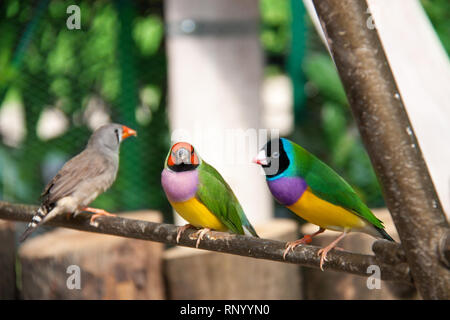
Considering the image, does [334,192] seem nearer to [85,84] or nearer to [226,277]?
[226,277]

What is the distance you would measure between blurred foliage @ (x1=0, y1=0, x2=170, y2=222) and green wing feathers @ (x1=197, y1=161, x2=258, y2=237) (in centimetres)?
133

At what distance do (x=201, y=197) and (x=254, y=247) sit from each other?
0.51 feet

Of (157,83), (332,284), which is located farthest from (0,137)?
(332,284)

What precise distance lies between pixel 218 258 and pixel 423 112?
1.88 ft

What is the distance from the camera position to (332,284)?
5.22 ft

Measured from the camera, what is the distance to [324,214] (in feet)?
2.73

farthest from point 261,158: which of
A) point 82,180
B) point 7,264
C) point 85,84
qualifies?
point 85,84

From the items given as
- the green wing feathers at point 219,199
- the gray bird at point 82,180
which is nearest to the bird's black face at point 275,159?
the green wing feathers at point 219,199

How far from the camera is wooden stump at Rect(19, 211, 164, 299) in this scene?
1.54 metres

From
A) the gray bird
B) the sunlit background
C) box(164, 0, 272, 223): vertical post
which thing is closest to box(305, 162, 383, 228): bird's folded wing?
the gray bird

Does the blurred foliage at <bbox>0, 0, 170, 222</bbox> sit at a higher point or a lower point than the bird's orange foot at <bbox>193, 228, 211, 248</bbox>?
higher

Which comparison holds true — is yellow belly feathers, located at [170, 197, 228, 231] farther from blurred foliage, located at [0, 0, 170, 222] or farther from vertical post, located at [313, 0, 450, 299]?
blurred foliage, located at [0, 0, 170, 222]

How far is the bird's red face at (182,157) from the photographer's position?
0.73m

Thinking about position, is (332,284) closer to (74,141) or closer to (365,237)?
(365,237)
